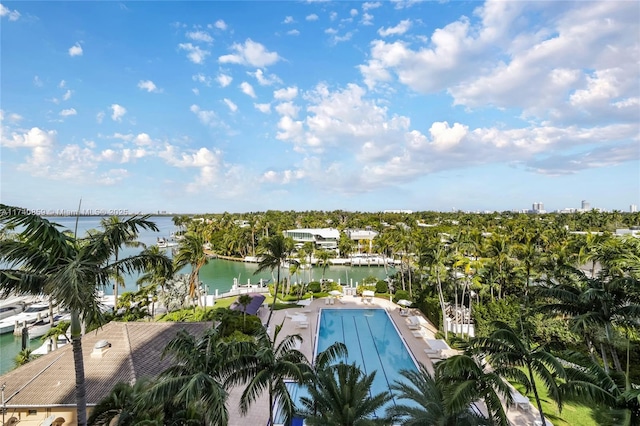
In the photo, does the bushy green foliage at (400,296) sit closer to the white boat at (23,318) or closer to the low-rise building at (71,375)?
the low-rise building at (71,375)

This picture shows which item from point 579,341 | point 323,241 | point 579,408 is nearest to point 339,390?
point 579,408

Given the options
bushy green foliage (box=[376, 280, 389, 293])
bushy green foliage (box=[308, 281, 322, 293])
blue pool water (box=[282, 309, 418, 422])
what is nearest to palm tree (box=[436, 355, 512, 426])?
blue pool water (box=[282, 309, 418, 422])

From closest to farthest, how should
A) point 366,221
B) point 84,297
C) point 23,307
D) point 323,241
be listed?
point 84,297 < point 23,307 < point 323,241 < point 366,221

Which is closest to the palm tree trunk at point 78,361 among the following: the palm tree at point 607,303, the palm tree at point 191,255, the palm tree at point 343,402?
the palm tree at point 343,402

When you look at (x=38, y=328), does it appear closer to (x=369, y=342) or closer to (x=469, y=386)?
(x=369, y=342)

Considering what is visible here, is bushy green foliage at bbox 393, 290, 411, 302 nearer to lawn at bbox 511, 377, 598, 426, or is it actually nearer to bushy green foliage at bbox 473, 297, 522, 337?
bushy green foliage at bbox 473, 297, 522, 337

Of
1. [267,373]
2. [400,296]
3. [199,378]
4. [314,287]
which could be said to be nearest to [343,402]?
[267,373]

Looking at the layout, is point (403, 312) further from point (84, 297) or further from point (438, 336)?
point (84, 297)
